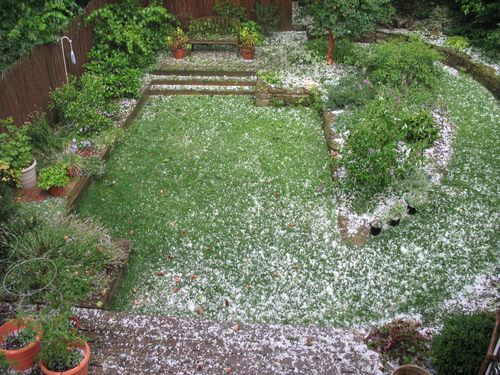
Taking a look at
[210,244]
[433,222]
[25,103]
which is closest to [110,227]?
[210,244]

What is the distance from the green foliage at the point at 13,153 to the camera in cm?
455

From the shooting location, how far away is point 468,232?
4.58 metres

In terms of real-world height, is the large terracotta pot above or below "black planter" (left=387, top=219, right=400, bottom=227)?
above

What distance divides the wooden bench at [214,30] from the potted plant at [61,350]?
22.7 feet

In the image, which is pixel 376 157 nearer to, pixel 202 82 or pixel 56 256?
pixel 56 256

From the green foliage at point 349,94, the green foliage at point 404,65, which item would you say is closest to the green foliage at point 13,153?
the green foliage at point 349,94

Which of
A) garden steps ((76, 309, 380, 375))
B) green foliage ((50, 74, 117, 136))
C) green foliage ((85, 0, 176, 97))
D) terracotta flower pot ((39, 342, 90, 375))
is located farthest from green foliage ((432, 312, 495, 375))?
green foliage ((85, 0, 176, 97))

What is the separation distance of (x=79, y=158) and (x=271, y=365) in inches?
142

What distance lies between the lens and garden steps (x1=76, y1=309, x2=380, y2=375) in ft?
10.3

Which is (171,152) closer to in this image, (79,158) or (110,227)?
(79,158)

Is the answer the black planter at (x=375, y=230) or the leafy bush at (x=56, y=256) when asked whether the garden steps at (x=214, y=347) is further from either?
the black planter at (x=375, y=230)

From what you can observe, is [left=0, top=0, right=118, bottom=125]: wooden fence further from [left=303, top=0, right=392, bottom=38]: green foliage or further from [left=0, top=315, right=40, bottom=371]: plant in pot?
[left=303, top=0, right=392, bottom=38]: green foliage

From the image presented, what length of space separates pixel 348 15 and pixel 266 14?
272 centimetres

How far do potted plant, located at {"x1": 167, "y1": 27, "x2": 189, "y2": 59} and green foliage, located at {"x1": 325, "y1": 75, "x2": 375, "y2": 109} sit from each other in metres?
3.42
